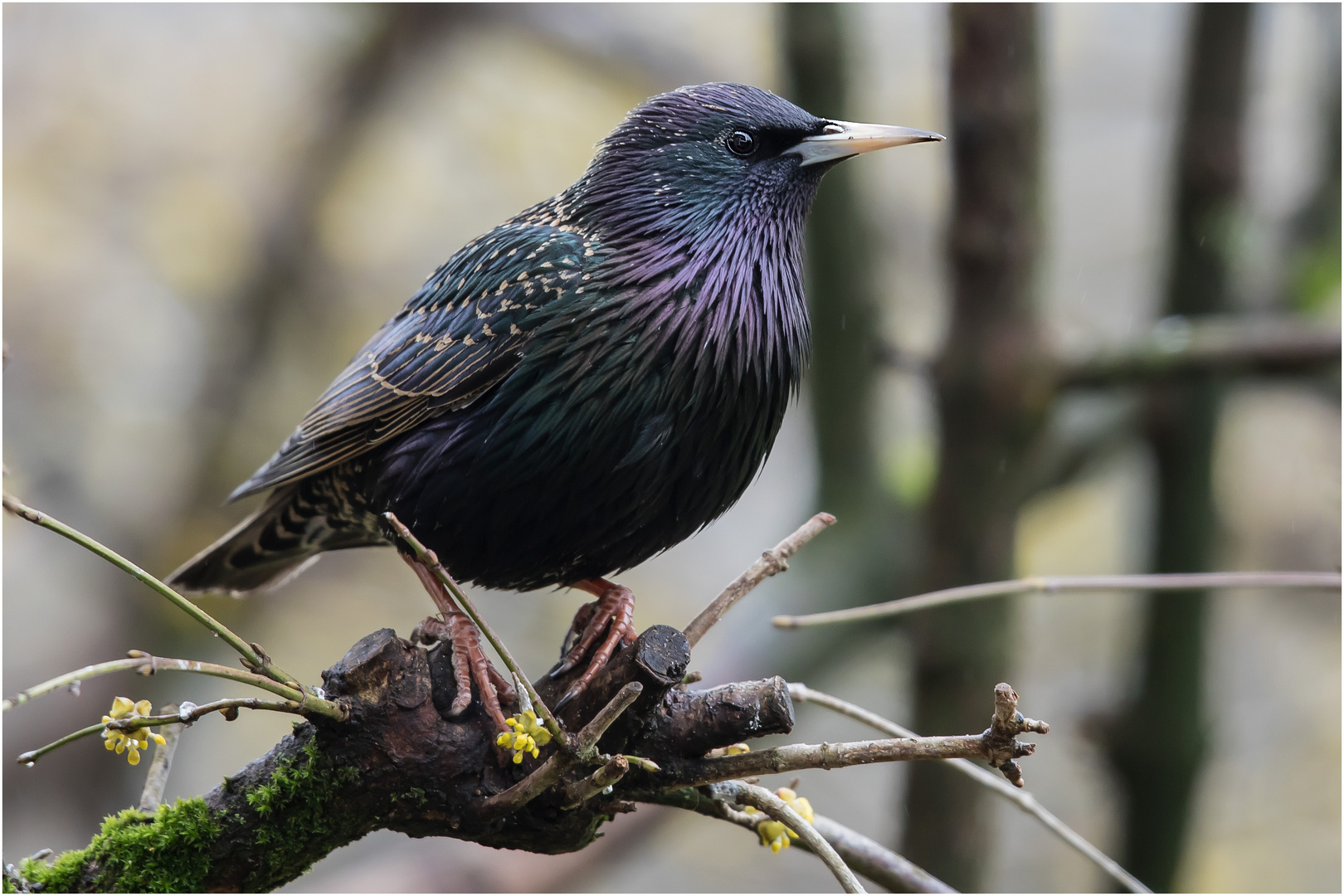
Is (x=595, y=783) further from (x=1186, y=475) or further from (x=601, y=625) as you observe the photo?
(x=1186, y=475)

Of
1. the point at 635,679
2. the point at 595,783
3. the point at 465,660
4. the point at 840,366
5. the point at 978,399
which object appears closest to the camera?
the point at 595,783

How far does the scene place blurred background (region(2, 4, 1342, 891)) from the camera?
14.5 ft

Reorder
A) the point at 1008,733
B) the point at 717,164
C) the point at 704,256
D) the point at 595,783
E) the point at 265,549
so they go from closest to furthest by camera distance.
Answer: the point at 1008,733 → the point at 595,783 → the point at 704,256 → the point at 717,164 → the point at 265,549

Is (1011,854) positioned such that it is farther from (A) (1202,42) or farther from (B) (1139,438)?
(A) (1202,42)

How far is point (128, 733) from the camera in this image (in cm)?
158

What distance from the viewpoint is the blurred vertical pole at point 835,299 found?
15.7ft

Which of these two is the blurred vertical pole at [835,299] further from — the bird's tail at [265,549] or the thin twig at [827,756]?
the thin twig at [827,756]

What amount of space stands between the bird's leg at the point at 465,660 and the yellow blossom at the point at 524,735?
189mm

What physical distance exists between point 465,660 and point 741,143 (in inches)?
50.4

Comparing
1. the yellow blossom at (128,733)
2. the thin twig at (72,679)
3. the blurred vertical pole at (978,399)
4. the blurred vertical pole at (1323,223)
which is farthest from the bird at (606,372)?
the blurred vertical pole at (1323,223)

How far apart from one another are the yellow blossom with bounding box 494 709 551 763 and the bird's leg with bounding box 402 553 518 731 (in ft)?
0.62

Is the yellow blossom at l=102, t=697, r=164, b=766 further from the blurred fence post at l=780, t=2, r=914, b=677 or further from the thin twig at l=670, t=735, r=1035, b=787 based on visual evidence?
the blurred fence post at l=780, t=2, r=914, b=677

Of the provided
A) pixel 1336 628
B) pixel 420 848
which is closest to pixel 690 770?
pixel 420 848

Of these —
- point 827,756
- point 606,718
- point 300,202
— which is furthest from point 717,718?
point 300,202
